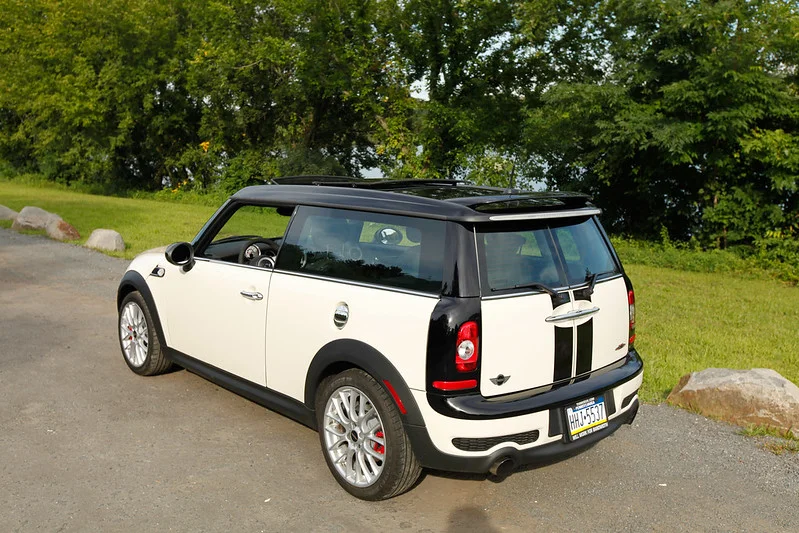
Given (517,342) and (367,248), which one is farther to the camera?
(367,248)

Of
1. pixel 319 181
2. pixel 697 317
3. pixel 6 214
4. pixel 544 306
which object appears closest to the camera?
pixel 544 306

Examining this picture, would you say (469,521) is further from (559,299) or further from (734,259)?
(734,259)

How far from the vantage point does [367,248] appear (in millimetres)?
4242

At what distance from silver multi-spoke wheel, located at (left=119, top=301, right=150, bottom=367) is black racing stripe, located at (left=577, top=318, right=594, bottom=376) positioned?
11.5ft

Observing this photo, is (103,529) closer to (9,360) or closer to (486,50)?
(9,360)

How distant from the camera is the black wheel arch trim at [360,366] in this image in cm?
377

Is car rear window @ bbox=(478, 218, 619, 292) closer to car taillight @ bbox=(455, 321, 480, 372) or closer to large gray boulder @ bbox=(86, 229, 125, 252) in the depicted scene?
car taillight @ bbox=(455, 321, 480, 372)

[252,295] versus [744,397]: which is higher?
[252,295]

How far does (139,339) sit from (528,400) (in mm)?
3635

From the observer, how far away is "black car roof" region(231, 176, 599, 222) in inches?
155

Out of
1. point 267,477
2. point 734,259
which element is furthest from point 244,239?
point 734,259

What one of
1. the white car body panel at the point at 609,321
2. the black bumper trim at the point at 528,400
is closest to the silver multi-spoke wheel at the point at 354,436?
the black bumper trim at the point at 528,400

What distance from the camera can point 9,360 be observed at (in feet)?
21.5

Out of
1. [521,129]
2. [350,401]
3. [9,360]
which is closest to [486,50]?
[521,129]
